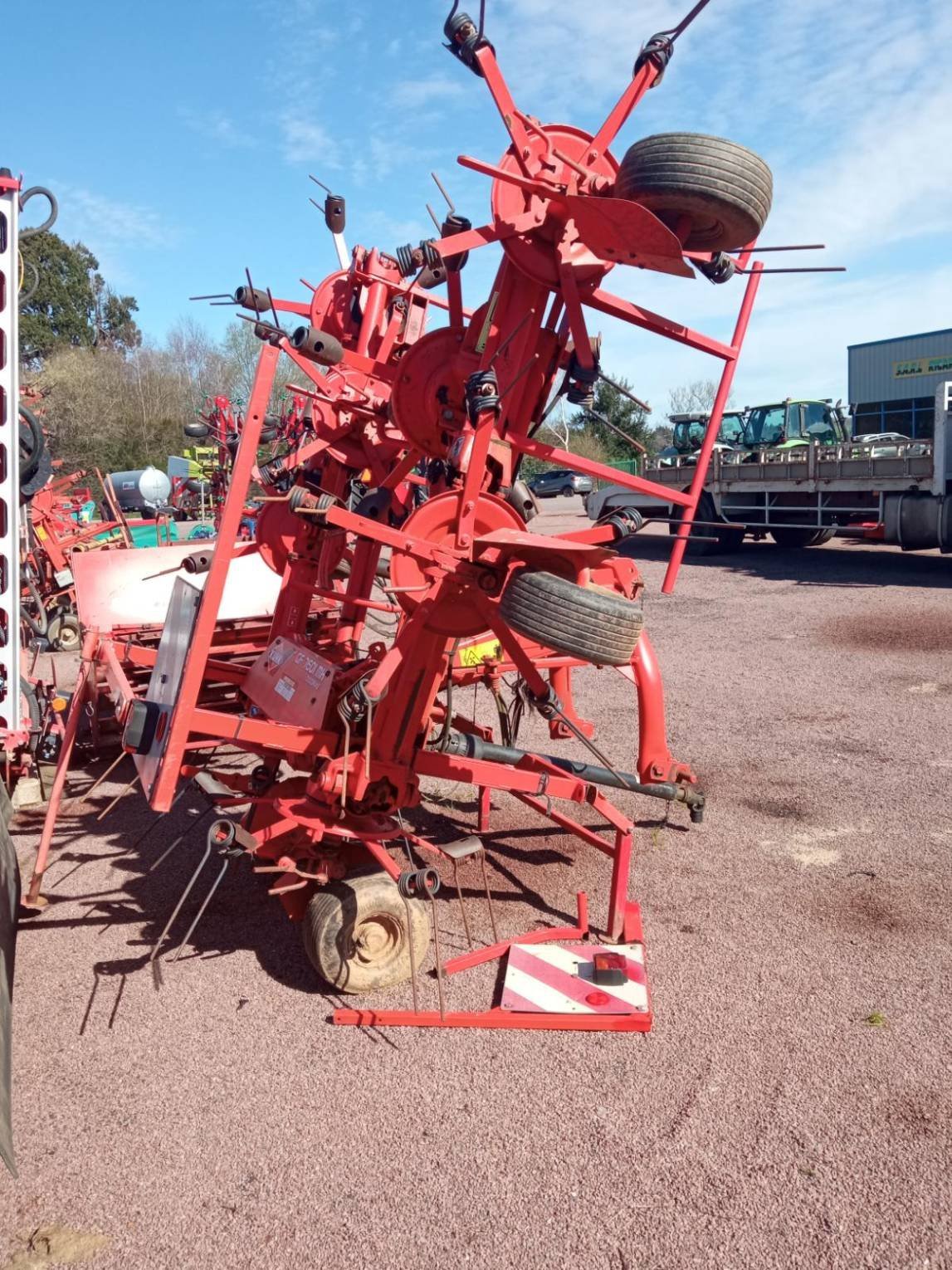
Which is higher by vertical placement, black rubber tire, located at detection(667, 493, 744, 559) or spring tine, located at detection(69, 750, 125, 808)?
black rubber tire, located at detection(667, 493, 744, 559)

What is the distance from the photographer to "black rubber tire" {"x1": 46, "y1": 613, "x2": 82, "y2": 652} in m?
11.9

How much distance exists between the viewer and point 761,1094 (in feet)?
10.5

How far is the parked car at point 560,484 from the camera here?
131 feet

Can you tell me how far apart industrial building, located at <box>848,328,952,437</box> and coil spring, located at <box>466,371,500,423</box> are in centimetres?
3218

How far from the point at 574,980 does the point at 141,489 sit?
24.5 meters

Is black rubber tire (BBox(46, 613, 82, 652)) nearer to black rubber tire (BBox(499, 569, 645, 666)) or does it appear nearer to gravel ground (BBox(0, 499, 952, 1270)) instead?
gravel ground (BBox(0, 499, 952, 1270))

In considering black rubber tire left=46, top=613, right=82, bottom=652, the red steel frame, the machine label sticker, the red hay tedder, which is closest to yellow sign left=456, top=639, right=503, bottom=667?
the red hay tedder

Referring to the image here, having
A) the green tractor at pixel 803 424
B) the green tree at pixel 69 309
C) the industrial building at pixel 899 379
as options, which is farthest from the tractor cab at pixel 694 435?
the green tree at pixel 69 309

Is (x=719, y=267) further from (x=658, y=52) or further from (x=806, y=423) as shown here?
(x=806, y=423)

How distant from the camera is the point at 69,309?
47.8m

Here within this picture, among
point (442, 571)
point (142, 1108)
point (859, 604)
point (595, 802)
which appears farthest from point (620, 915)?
point (859, 604)

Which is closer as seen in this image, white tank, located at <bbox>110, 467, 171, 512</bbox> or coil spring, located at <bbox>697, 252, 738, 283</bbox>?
coil spring, located at <bbox>697, 252, 738, 283</bbox>

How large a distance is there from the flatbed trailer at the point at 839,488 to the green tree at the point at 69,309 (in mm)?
33267

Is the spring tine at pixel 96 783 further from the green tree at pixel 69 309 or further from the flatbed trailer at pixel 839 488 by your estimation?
the green tree at pixel 69 309
